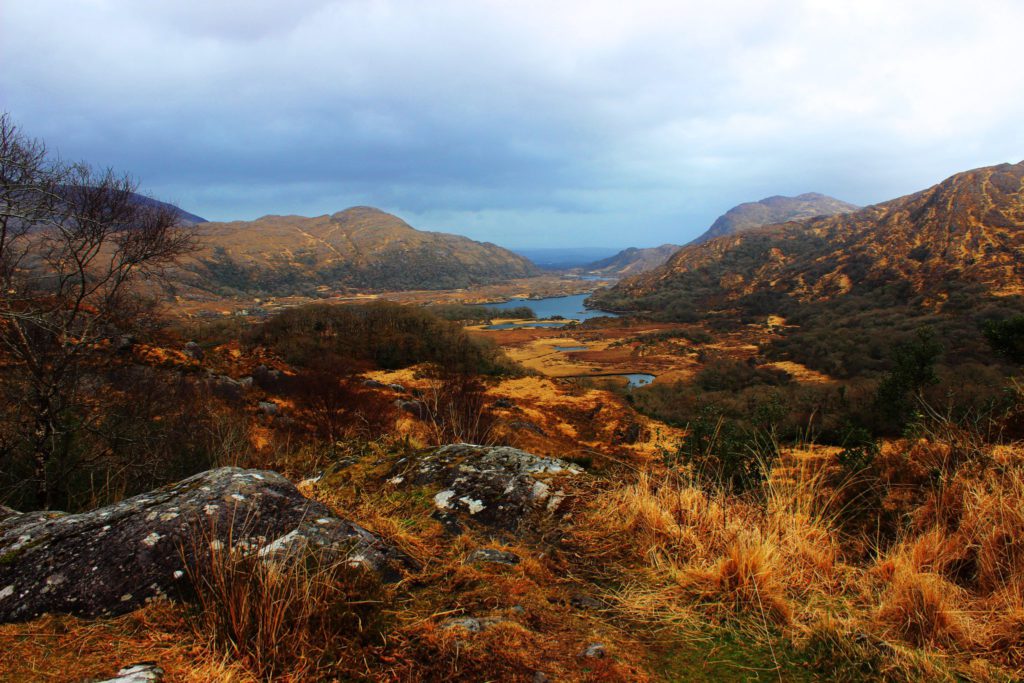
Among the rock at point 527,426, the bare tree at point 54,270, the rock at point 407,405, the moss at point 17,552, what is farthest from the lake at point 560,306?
the moss at point 17,552

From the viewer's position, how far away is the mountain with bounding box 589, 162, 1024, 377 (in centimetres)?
4453

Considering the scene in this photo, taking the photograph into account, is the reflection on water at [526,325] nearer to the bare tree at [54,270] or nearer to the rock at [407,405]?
the rock at [407,405]

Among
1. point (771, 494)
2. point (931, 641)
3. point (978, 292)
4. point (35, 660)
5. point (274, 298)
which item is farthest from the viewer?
point (274, 298)

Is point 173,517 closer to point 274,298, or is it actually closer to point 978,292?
point 978,292

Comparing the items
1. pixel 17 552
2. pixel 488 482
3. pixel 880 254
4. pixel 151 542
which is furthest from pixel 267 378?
pixel 880 254

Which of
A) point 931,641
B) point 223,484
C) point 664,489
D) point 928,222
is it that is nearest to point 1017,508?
point 931,641

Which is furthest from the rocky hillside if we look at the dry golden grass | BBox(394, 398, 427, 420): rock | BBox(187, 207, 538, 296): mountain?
BBox(187, 207, 538, 296): mountain

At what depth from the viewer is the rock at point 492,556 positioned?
108 inches

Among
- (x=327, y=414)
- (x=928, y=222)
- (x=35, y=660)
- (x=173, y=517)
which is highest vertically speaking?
(x=928, y=222)

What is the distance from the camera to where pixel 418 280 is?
17000cm

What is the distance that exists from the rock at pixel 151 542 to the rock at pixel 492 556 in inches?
17.9

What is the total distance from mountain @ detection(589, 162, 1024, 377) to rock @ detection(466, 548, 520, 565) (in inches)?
1629

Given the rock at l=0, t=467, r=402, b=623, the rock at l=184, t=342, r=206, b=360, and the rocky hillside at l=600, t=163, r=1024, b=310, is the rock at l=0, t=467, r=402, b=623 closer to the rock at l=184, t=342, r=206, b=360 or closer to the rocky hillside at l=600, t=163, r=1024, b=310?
the rock at l=184, t=342, r=206, b=360

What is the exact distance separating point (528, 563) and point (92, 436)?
10443 mm
